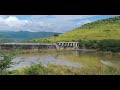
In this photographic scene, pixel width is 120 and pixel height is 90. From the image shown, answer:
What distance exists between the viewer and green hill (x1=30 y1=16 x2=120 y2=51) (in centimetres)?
483

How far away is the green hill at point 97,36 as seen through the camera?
4.83 m

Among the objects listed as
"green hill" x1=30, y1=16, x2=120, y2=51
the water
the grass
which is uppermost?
"green hill" x1=30, y1=16, x2=120, y2=51

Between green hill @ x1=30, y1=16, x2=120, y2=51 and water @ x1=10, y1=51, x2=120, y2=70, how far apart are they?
174mm

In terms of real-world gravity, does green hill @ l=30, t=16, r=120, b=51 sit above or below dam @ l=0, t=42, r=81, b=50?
above

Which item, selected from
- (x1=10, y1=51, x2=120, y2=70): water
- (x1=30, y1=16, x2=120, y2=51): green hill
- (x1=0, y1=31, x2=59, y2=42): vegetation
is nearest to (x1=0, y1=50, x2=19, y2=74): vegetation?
(x1=10, y1=51, x2=120, y2=70): water

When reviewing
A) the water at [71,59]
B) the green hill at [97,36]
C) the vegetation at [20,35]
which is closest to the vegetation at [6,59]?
the water at [71,59]

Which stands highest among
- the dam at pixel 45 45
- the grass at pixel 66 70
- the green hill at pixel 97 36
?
the green hill at pixel 97 36

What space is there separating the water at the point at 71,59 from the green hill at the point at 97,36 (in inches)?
6.9

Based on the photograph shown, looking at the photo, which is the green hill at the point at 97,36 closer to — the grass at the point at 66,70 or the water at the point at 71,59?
the water at the point at 71,59

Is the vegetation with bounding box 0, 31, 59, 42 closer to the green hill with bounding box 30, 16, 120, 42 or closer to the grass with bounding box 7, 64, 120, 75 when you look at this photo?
the green hill with bounding box 30, 16, 120, 42

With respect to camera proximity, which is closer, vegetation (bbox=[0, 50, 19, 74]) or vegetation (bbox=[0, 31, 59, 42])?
vegetation (bbox=[0, 31, 59, 42])
